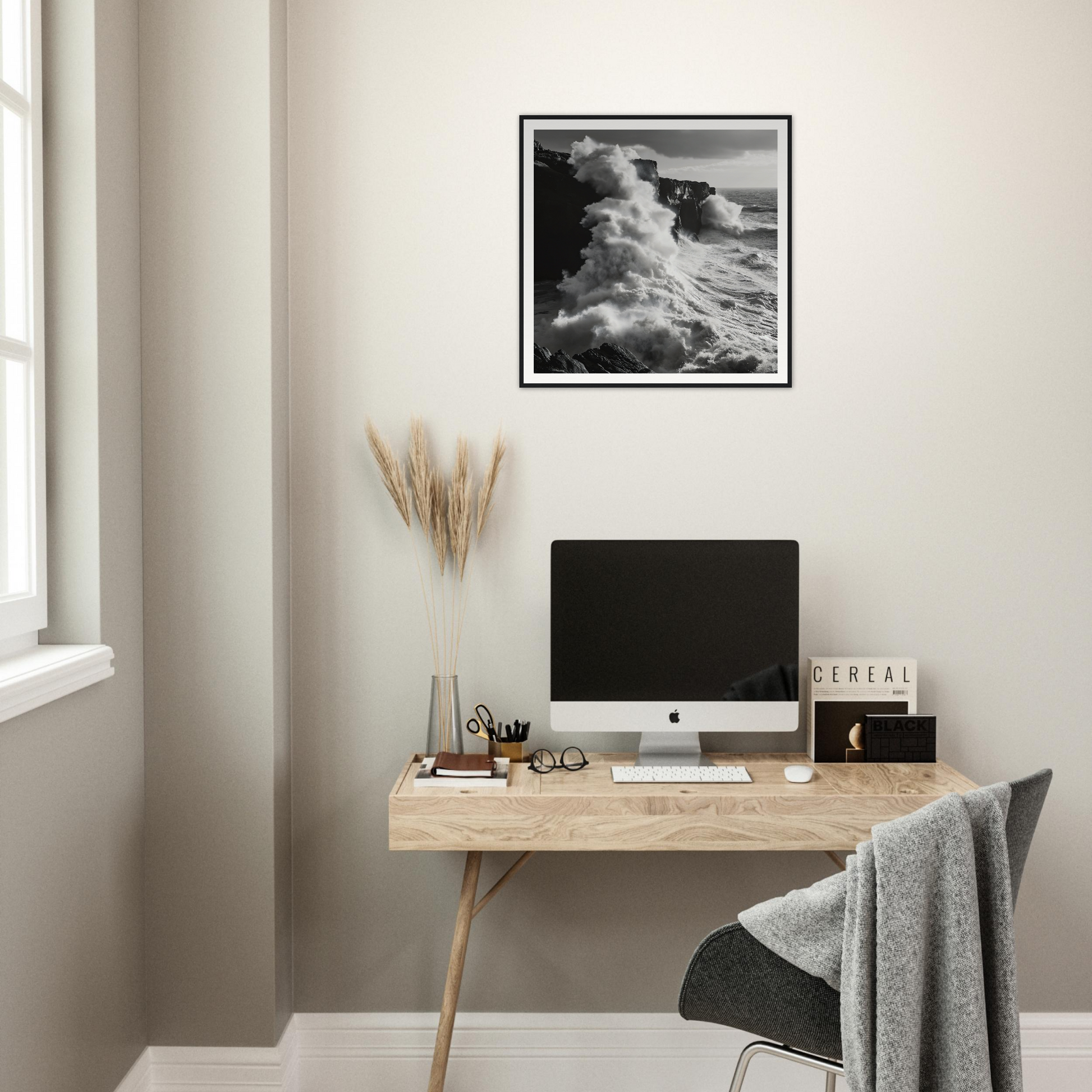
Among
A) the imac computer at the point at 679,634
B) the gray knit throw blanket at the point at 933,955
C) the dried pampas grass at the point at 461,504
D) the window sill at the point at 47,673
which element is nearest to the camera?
the gray knit throw blanket at the point at 933,955

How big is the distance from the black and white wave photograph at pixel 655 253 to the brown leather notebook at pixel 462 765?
88 centimetres

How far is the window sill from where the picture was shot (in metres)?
1.47

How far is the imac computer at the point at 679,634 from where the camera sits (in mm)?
2031

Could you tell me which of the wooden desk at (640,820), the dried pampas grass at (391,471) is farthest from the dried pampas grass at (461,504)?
the wooden desk at (640,820)

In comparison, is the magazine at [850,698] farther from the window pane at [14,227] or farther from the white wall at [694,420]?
the window pane at [14,227]

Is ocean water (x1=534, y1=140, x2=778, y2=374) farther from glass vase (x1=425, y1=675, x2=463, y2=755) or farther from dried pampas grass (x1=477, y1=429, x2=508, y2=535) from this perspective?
glass vase (x1=425, y1=675, x2=463, y2=755)

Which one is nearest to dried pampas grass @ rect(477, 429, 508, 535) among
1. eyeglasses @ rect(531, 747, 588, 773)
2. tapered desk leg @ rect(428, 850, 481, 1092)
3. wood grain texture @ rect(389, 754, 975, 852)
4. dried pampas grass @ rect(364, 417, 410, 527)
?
dried pampas grass @ rect(364, 417, 410, 527)

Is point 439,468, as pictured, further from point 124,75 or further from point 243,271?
point 124,75

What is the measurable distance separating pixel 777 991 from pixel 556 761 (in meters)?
0.77

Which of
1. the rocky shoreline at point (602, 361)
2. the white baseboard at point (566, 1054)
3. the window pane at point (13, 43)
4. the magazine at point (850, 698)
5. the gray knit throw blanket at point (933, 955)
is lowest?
the white baseboard at point (566, 1054)

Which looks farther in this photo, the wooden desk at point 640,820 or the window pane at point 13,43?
the wooden desk at point 640,820

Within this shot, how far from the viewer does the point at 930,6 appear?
2182 millimetres

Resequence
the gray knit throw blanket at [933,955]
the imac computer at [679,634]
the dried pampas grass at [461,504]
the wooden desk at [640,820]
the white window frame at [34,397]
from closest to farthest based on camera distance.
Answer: the gray knit throw blanket at [933,955] → the white window frame at [34,397] → the wooden desk at [640,820] → the imac computer at [679,634] → the dried pampas grass at [461,504]

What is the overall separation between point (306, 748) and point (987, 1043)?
1524mm
